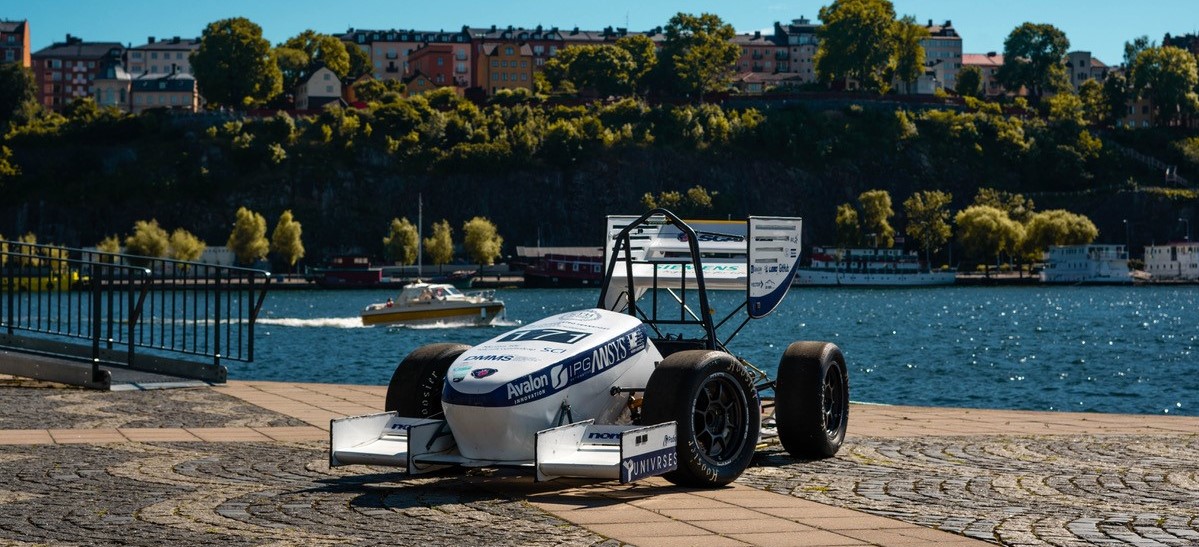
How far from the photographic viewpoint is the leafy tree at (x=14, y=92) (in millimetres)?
184625

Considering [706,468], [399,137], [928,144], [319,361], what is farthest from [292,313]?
[928,144]

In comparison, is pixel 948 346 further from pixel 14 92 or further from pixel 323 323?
pixel 14 92

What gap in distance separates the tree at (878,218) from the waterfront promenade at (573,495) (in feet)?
496

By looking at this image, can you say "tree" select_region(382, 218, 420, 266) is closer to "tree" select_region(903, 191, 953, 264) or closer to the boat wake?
"tree" select_region(903, 191, 953, 264)

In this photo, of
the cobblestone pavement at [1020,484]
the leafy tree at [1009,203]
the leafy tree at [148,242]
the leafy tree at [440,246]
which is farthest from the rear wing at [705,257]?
the leafy tree at [1009,203]

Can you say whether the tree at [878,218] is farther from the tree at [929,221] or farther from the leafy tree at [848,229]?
the tree at [929,221]

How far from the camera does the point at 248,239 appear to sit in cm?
15175

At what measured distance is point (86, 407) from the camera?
15.5 meters

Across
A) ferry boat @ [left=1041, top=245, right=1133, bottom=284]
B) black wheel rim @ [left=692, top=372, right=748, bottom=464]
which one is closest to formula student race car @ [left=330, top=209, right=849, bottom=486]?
black wheel rim @ [left=692, top=372, right=748, bottom=464]

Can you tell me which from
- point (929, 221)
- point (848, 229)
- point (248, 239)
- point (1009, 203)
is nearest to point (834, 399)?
point (248, 239)

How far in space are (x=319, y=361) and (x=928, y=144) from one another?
140840 millimetres

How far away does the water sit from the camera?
→ 42.2 m

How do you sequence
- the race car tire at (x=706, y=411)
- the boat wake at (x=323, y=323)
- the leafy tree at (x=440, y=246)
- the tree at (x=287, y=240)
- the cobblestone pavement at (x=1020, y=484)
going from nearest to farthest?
the cobblestone pavement at (x=1020, y=484) → the race car tire at (x=706, y=411) → the boat wake at (x=323, y=323) → the tree at (x=287, y=240) → the leafy tree at (x=440, y=246)

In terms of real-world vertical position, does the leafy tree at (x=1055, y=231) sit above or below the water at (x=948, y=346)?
above
